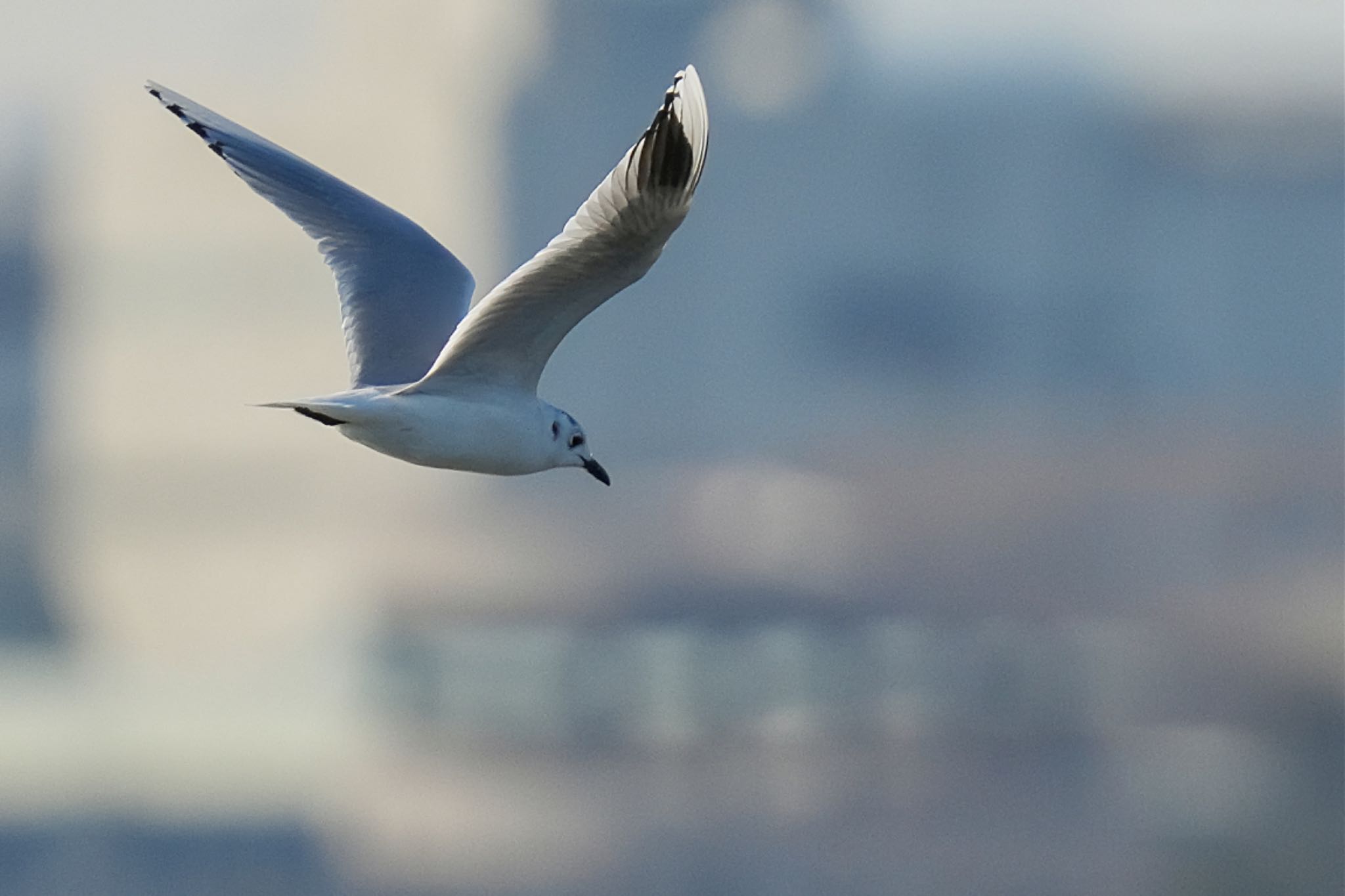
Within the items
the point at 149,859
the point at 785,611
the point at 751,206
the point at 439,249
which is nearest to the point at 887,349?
the point at 751,206

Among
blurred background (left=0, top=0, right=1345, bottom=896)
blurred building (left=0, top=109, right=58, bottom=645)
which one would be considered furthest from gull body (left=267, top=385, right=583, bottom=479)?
blurred building (left=0, top=109, right=58, bottom=645)

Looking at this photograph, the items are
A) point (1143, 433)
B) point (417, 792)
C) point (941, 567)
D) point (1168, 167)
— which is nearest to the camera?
point (417, 792)

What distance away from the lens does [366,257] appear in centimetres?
465

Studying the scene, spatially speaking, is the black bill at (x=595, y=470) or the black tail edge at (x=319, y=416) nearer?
the black tail edge at (x=319, y=416)

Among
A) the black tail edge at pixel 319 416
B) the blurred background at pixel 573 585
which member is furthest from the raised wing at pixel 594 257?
the blurred background at pixel 573 585

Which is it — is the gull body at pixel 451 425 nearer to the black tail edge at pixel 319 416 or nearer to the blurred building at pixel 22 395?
the black tail edge at pixel 319 416

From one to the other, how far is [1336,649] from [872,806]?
9.52 metres

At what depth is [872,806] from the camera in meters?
43.1

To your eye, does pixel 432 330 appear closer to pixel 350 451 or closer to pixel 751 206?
pixel 350 451

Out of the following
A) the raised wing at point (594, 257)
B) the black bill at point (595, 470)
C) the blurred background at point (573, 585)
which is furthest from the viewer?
the blurred background at point (573, 585)

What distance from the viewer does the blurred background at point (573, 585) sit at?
41375 millimetres

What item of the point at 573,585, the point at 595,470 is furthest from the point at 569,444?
the point at 573,585

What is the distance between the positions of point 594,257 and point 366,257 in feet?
2.77

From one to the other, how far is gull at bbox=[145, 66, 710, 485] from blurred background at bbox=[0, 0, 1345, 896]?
32.4 meters
